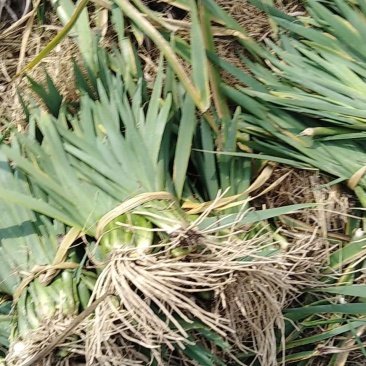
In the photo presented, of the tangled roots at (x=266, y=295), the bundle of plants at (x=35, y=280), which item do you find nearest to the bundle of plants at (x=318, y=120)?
the tangled roots at (x=266, y=295)

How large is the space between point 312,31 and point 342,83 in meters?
0.12

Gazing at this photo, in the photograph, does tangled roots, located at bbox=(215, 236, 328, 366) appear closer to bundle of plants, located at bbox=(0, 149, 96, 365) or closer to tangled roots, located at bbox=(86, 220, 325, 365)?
tangled roots, located at bbox=(86, 220, 325, 365)

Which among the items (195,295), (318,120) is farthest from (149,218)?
(318,120)

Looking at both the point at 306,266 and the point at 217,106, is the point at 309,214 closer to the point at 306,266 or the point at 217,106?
the point at 306,266

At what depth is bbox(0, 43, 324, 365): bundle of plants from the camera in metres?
0.97

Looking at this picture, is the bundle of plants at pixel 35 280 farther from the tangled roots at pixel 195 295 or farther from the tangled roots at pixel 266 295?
the tangled roots at pixel 266 295

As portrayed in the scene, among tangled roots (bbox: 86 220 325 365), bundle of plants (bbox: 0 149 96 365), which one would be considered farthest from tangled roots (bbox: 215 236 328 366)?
bundle of plants (bbox: 0 149 96 365)

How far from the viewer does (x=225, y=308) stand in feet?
3.31

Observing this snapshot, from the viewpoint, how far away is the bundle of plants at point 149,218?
3.17 ft

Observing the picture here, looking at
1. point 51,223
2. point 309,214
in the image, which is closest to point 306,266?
point 309,214

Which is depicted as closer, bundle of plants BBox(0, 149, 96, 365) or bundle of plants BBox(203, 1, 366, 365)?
bundle of plants BBox(0, 149, 96, 365)

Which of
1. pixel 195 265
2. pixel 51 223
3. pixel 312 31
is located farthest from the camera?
pixel 312 31

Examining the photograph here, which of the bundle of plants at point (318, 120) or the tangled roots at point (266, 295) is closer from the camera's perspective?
the tangled roots at point (266, 295)

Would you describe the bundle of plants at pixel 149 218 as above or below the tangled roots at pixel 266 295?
above
